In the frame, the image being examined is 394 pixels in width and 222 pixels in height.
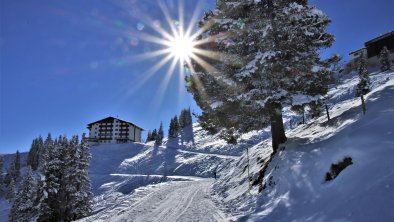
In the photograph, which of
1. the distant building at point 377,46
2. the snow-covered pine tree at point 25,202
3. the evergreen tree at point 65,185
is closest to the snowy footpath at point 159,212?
the evergreen tree at point 65,185

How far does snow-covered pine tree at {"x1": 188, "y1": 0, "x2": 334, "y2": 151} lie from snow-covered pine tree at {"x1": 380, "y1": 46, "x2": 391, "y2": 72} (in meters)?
63.5

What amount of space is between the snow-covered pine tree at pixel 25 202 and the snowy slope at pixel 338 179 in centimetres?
3094

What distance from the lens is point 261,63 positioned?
51.7 ft

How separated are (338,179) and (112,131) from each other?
13479 centimetres

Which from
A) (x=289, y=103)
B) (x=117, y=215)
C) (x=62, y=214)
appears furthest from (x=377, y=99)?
(x=62, y=214)

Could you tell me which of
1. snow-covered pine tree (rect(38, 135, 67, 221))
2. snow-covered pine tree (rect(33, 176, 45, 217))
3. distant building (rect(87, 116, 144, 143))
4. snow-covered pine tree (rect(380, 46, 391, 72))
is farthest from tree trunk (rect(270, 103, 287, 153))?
distant building (rect(87, 116, 144, 143))

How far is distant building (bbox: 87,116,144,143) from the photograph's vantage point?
447 feet

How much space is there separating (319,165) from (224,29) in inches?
398

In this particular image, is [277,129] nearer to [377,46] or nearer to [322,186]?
[322,186]

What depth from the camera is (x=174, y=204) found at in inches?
691

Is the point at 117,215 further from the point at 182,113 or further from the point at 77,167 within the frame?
the point at 182,113

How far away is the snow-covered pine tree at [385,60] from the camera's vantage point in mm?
70312

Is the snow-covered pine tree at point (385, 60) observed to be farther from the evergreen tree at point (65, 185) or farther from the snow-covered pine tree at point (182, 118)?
the snow-covered pine tree at point (182, 118)

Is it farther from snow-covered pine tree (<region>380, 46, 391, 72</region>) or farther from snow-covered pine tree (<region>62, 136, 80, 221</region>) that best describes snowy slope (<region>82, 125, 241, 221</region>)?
snow-covered pine tree (<region>380, 46, 391, 72</region>)
